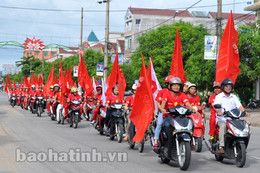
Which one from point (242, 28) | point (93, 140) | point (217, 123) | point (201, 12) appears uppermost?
point (201, 12)

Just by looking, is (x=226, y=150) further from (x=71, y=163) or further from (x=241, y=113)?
(x=71, y=163)

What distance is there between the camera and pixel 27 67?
118m

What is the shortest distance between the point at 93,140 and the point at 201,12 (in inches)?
2883

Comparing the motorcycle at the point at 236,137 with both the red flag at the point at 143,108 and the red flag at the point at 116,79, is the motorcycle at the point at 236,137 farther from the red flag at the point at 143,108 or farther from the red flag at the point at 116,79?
the red flag at the point at 116,79

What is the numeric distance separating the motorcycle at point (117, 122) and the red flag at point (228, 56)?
9.70 feet

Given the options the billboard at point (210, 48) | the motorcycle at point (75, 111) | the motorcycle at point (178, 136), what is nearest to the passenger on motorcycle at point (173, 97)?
the motorcycle at point (178, 136)

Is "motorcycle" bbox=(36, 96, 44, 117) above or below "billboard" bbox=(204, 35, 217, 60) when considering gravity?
below

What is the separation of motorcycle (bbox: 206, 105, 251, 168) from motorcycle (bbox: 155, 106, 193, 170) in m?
0.84

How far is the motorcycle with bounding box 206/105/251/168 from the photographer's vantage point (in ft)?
29.0

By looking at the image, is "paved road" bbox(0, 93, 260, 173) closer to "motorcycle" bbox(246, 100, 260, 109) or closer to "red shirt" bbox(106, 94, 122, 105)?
"red shirt" bbox(106, 94, 122, 105)

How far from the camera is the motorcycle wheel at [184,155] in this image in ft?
27.8

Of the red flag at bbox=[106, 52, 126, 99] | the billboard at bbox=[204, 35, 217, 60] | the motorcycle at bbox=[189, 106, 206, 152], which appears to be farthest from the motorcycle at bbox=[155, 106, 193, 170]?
the billboard at bbox=[204, 35, 217, 60]

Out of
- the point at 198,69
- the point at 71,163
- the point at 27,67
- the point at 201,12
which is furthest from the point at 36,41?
the point at 71,163

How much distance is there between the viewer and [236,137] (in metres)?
9.00
